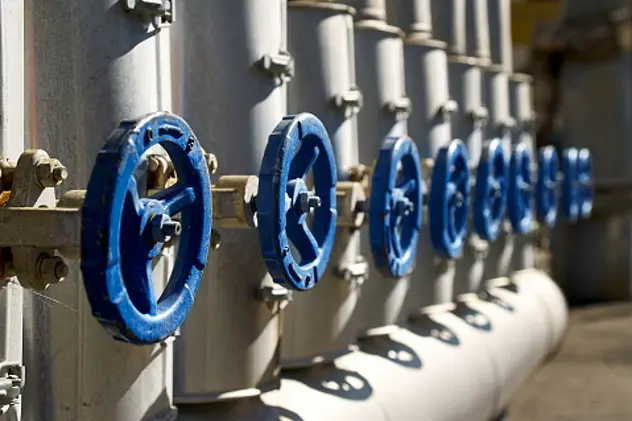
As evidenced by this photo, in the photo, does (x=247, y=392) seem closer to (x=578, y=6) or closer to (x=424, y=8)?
(x=424, y=8)

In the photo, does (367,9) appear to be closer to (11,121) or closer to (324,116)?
(324,116)

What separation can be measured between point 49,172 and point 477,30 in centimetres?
278

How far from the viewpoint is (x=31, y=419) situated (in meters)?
1.54

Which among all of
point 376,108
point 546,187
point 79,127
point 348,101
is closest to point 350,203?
point 348,101

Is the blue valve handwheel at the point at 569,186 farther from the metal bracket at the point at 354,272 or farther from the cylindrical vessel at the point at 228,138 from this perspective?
the cylindrical vessel at the point at 228,138

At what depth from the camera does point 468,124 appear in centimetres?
361

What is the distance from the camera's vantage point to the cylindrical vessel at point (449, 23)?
3557 mm

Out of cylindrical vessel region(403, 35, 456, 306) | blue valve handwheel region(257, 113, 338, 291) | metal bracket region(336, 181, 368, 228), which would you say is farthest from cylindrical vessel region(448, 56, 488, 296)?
blue valve handwheel region(257, 113, 338, 291)

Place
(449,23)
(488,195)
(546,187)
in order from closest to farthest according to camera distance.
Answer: (488,195) → (449,23) → (546,187)

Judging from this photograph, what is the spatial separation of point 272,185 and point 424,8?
69.0 inches

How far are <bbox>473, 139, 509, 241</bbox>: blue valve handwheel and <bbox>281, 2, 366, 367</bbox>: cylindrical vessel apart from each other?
1034mm

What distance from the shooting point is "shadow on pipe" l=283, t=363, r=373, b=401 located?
7.62 feet

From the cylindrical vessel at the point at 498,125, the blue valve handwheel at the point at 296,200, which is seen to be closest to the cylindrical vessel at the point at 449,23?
the cylindrical vessel at the point at 498,125

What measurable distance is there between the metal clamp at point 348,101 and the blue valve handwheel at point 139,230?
1.00m
